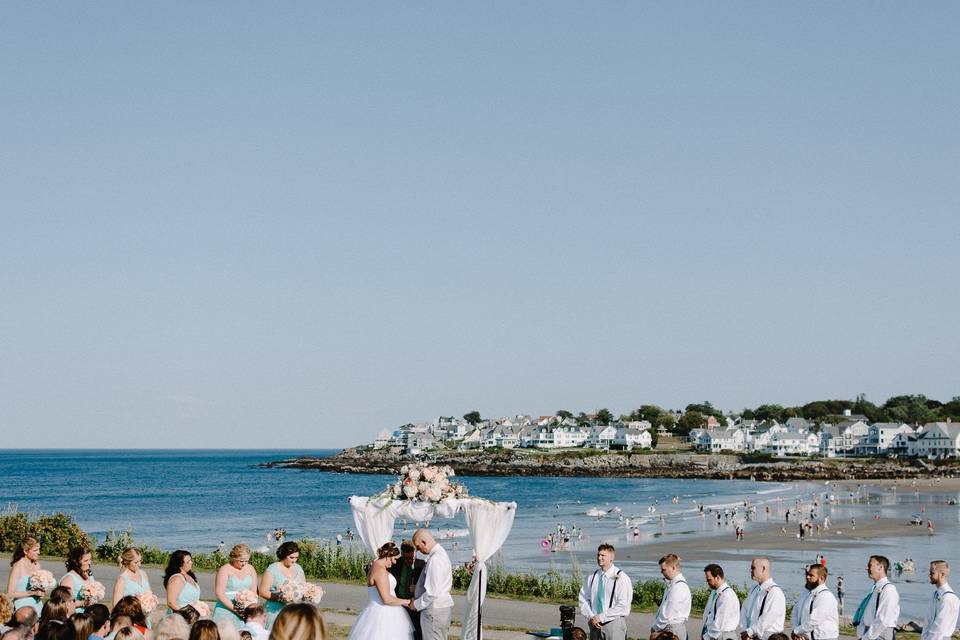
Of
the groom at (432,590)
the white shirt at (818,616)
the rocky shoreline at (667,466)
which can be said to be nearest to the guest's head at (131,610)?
the groom at (432,590)

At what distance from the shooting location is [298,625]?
546 cm

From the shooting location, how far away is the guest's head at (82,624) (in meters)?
7.86

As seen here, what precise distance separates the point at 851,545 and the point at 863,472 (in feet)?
279

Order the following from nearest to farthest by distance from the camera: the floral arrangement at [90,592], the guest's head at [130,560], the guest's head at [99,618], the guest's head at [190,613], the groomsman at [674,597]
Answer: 1. the guest's head at [190,613]
2. the guest's head at [99,618]
3. the floral arrangement at [90,592]
4. the guest's head at [130,560]
5. the groomsman at [674,597]

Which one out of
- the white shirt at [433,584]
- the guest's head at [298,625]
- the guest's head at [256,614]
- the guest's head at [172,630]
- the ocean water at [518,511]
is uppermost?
the guest's head at [298,625]

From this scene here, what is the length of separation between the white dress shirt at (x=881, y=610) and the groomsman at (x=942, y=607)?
1.36 ft

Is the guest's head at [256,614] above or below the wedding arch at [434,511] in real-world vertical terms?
below

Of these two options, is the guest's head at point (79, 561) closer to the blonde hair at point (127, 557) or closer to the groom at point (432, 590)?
the blonde hair at point (127, 557)

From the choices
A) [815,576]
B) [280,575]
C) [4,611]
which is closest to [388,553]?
[280,575]

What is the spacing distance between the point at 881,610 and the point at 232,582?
7747mm

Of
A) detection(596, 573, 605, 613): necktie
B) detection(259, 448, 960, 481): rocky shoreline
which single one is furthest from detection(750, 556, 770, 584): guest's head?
detection(259, 448, 960, 481): rocky shoreline

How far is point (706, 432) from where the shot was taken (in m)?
178

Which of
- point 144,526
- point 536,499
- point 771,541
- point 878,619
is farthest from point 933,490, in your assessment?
point 878,619

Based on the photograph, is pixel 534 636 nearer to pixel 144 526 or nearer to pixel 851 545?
pixel 851 545
